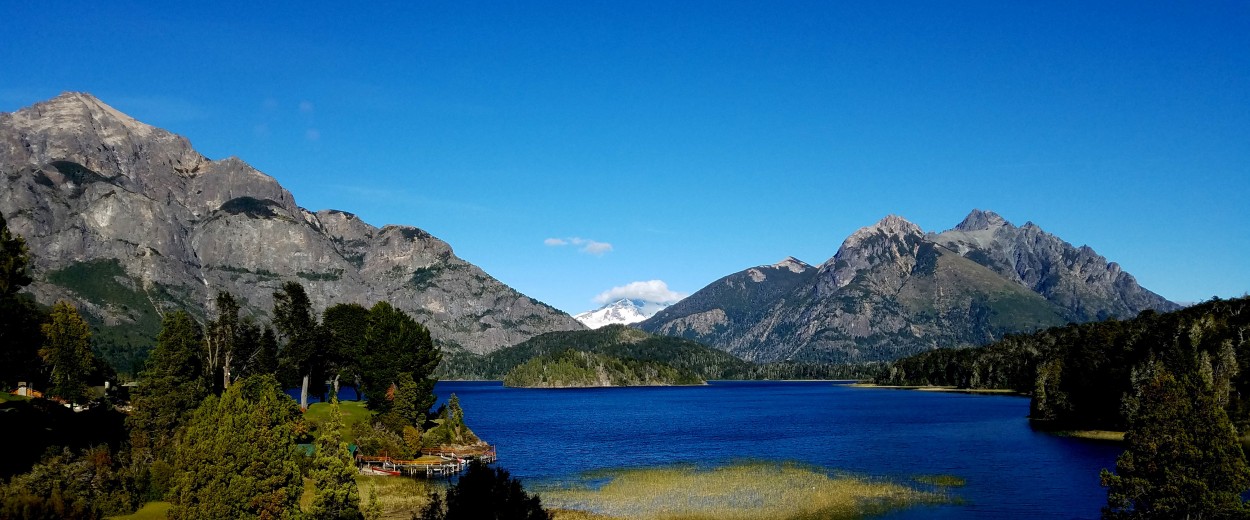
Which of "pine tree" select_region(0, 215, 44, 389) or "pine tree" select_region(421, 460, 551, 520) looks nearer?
"pine tree" select_region(421, 460, 551, 520)

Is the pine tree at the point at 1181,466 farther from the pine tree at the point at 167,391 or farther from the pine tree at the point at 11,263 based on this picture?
the pine tree at the point at 167,391

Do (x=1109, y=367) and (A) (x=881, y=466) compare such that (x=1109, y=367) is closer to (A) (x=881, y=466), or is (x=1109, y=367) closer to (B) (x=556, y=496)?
(A) (x=881, y=466)

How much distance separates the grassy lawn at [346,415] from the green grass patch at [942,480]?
6138cm

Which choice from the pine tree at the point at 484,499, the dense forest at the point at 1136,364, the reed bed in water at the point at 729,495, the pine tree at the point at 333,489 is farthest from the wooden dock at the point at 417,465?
the dense forest at the point at 1136,364

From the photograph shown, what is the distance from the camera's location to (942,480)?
85812 mm

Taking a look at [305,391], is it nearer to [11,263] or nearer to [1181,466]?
[11,263]

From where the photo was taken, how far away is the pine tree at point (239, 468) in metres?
46.7

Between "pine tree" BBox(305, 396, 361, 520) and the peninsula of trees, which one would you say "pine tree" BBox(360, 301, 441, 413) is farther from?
"pine tree" BBox(305, 396, 361, 520)

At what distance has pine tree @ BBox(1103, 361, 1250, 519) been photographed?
4803cm

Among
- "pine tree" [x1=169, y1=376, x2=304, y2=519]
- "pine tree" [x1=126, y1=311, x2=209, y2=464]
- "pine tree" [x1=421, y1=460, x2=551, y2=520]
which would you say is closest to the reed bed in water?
"pine tree" [x1=169, y1=376, x2=304, y2=519]

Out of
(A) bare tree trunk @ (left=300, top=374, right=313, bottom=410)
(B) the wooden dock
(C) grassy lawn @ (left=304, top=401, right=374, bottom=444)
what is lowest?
(B) the wooden dock

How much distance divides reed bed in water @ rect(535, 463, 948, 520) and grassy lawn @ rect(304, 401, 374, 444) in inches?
1122

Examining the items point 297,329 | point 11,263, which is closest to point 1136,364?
point 297,329

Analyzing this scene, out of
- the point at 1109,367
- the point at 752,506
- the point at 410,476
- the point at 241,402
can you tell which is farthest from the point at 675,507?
the point at 1109,367
